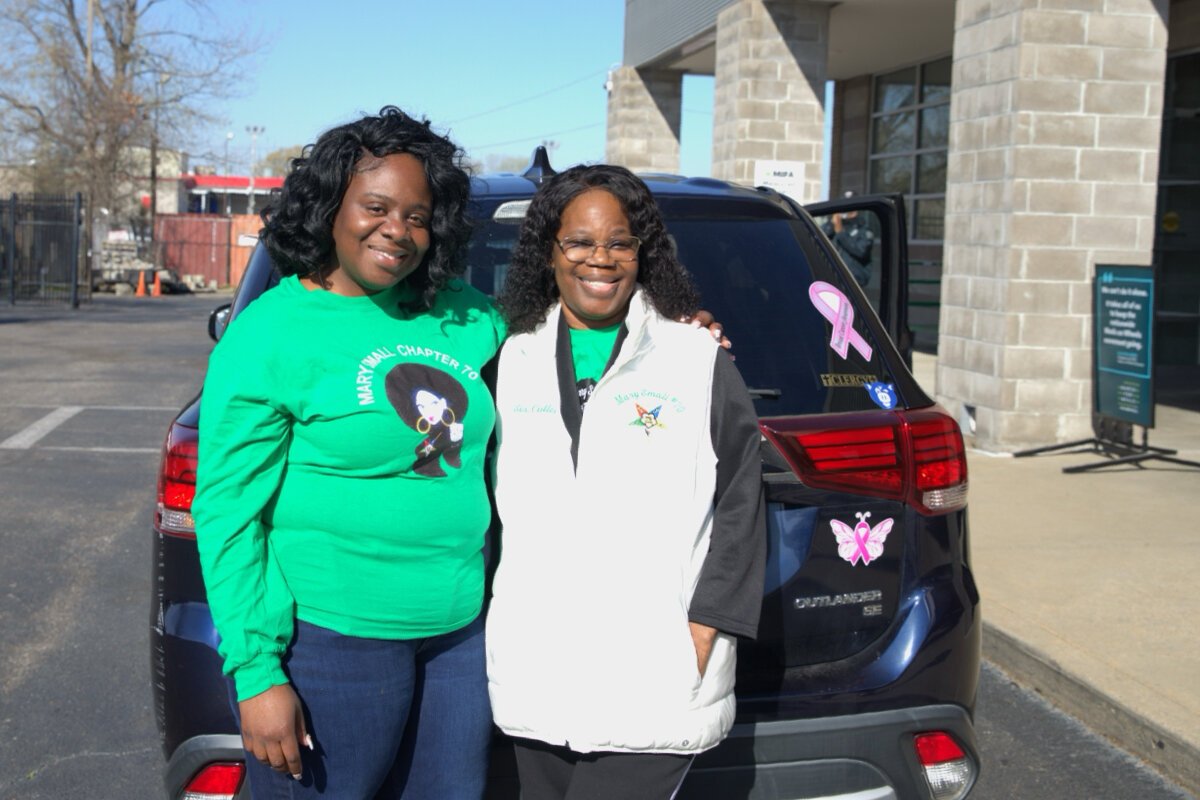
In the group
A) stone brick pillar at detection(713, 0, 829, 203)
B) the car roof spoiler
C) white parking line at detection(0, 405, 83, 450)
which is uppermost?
stone brick pillar at detection(713, 0, 829, 203)

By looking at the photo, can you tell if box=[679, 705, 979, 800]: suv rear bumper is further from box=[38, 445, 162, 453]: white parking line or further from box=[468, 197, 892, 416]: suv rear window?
box=[38, 445, 162, 453]: white parking line

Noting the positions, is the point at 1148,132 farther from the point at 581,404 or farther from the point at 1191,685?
the point at 581,404

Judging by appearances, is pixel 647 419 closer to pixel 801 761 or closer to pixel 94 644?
pixel 801 761

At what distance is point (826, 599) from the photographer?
9.47ft

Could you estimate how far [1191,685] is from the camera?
4.59 meters

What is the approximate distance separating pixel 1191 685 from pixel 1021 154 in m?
5.53

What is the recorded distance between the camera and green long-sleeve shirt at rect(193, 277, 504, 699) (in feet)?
7.11

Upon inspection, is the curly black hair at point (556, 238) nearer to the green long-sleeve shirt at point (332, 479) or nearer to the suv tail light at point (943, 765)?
the green long-sleeve shirt at point (332, 479)

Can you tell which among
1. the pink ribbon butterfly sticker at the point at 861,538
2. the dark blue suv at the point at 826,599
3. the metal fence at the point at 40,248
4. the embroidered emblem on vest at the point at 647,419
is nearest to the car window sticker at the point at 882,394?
the dark blue suv at the point at 826,599

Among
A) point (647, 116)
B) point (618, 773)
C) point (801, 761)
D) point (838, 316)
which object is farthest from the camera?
point (647, 116)

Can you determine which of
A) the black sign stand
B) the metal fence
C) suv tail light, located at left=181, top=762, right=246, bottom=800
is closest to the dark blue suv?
suv tail light, located at left=181, top=762, right=246, bottom=800

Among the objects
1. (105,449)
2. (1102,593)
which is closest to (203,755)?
(1102,593)

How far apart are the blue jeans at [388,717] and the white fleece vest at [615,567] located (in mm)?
100

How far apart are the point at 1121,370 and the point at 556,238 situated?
7.29 meters
